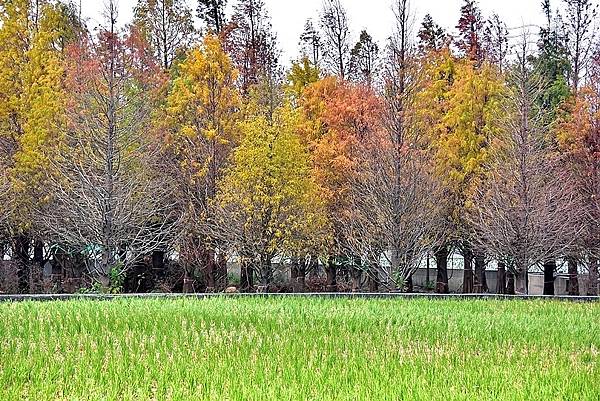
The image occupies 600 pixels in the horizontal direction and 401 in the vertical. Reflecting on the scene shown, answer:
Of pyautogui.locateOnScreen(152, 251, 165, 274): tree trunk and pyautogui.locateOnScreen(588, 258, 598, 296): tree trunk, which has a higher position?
pyautogui.locateOnScreen(152, 251, 165, 274): tree trunk

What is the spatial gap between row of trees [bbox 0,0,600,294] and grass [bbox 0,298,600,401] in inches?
320

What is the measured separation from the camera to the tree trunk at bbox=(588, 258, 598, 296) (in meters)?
23.1

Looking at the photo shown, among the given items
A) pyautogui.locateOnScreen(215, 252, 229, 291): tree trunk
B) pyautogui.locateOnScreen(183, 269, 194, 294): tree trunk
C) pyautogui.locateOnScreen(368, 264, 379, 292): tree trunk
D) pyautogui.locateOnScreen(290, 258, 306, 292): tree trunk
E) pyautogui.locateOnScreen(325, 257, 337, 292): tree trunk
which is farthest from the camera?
pyautogui.locateOnScreen(325, 257, 337, 292): tree trunk

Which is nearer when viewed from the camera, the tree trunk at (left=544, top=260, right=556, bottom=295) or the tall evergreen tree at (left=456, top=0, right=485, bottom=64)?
the tree trunk at (left=544, top=260, right=556, bottom=295)

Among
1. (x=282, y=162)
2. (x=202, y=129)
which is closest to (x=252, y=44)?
(x=202, y=129)

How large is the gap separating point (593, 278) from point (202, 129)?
1429cm

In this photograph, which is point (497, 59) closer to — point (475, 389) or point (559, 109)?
point (559, 109)

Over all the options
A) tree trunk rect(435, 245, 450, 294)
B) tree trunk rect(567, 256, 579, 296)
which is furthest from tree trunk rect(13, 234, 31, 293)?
tree trunk rect(567, 256, 579, 296)

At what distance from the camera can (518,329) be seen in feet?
33.9

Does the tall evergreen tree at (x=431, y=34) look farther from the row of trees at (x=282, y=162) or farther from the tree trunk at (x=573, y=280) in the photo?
the tree trunk at (x=573, y=280)

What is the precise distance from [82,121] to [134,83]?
3.25 m

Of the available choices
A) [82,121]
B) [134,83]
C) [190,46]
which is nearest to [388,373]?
[82,121]

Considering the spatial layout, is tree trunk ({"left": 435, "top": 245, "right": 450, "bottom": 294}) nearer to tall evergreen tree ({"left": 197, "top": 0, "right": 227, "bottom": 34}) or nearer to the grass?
the grass

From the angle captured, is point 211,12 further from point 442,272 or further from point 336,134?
point 442,272
